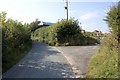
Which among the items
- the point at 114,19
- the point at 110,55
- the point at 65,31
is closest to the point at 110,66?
the point at 110,55

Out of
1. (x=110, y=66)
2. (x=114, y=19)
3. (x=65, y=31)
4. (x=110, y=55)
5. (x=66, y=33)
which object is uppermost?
(x=114, y=19)

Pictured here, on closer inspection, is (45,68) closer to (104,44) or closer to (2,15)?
(104,44)

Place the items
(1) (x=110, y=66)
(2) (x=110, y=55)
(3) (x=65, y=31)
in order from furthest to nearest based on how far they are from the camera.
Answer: (3) (x=65, y=31) → (2) (x=110, y=55) → (1) (x=110, y=66)

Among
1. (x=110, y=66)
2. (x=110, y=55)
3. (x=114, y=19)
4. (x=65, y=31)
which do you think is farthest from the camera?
(x=65, y=31)

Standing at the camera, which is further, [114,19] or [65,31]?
[65,31]

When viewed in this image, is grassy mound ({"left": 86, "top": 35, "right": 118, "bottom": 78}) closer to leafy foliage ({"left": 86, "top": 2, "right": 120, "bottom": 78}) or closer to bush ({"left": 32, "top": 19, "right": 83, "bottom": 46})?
leafy foliage ({"left": 86, "top": 2, "right": 120, "bottom": 78})

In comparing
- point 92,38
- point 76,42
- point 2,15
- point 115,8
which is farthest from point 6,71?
point 92,38

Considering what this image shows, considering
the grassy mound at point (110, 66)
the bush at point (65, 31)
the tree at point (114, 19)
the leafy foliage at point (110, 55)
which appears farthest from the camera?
the bush at point (65, 31)

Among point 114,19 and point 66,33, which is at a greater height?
point 114,19

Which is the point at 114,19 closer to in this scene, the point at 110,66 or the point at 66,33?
the point at 110,66

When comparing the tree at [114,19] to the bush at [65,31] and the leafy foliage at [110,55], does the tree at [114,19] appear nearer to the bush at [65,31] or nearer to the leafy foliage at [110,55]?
the leafy foliage at [110,55]

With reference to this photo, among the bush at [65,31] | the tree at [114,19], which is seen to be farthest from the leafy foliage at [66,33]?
the tree at [114,19]

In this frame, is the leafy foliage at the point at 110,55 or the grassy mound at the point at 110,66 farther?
the leafy foliage at the point at 110,55

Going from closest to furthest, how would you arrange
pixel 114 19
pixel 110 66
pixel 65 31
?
pixel 110 66 → pixel 114 19 → pixel 65 31
